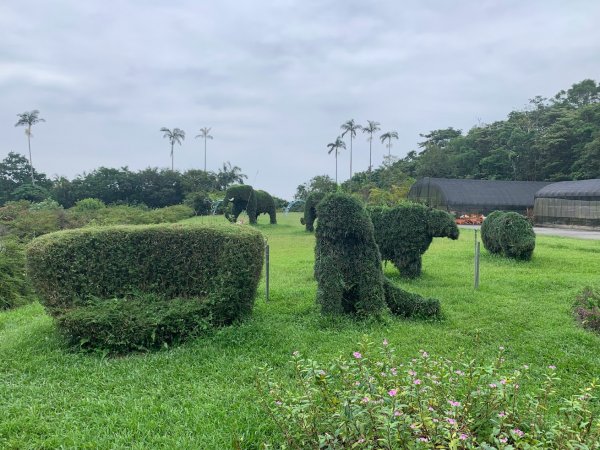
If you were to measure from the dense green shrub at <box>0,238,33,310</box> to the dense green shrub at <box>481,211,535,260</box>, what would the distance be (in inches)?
394

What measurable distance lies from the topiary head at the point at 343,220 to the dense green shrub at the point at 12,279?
198 inches

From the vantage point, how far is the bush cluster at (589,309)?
5195 mm

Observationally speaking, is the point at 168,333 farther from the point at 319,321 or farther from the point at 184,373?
the point at 319,321

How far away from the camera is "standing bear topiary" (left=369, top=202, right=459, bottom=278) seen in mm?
8016

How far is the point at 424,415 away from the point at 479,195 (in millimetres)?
29078

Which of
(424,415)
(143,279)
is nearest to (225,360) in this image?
(143,279)

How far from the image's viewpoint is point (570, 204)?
2412 centimetres

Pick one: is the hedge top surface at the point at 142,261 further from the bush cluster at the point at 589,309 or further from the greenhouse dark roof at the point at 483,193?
the greenhouse dark roof at the point at 483,193

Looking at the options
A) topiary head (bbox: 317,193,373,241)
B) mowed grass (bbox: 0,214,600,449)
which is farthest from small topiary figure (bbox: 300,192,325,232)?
topiary head (bbox: 317,193,373,241)

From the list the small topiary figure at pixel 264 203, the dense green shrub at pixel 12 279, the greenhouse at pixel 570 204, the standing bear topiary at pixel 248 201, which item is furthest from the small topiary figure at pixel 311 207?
the greenhouse at pixel 570 204

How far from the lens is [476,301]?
20.8ft

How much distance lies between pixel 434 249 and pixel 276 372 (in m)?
9.61

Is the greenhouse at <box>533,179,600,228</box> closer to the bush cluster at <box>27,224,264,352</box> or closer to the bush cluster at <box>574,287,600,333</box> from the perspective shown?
the bush cluster at <box>574,287,600,333</box>

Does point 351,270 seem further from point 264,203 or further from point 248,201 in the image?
point 264,203
